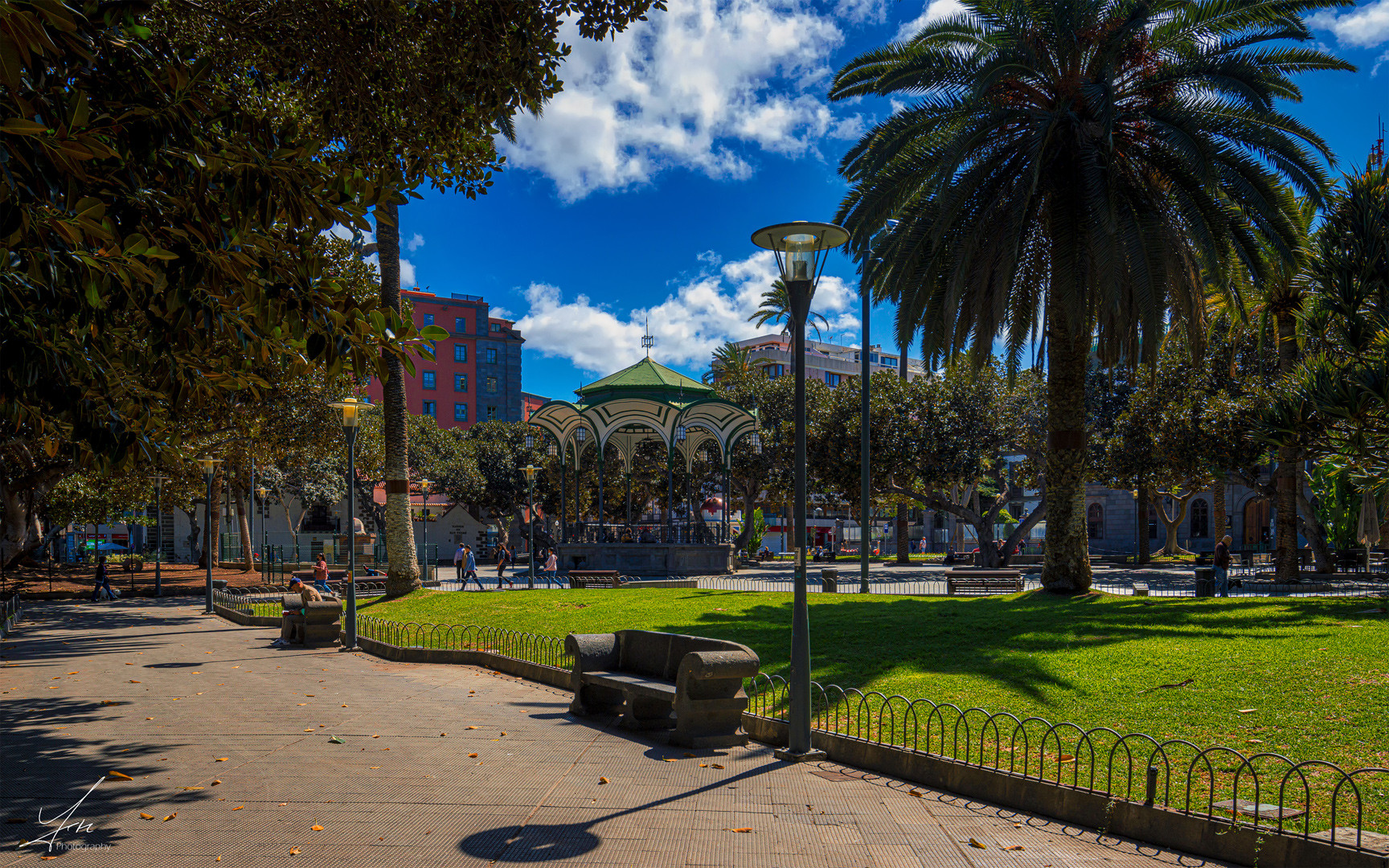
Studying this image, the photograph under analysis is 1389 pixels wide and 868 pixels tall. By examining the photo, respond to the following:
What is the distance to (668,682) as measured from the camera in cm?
853

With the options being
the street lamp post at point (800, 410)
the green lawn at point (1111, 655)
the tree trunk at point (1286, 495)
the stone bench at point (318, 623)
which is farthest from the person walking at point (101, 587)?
the tree trunk at point (1286, 495)

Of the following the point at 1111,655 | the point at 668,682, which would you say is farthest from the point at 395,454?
the point at 1111,655

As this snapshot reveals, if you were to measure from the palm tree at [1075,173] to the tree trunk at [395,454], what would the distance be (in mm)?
9886

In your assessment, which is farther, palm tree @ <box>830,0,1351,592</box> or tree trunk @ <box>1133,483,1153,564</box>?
tree trunk @ <box>1133,483,1153,564</box>

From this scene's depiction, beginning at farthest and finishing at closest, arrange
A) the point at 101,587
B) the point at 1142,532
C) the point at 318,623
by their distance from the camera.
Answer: the point at 1142,532 < the point at 101,587 < the point at 318,623

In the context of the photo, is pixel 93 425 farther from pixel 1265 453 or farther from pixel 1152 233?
pixel 1265 453

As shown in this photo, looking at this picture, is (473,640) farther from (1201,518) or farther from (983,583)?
(1201,518)

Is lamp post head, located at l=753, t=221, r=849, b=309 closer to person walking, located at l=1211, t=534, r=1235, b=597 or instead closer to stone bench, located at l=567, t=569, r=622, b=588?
person walking, located at l=1211, t=534, r=1235, b=597

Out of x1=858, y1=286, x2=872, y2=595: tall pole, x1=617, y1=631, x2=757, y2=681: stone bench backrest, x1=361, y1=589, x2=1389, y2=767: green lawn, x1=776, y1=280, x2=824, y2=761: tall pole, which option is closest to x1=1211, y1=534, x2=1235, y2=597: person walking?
x1=361, y1=589, x2=1389, y2=767: green lawn

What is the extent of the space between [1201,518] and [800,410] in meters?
56.6

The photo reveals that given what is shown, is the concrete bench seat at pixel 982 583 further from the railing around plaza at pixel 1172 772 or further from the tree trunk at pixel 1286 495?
the railing around plaza at pixel 1172 772

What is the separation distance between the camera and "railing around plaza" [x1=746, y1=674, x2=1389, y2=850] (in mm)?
5184

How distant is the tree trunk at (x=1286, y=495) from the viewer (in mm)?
20500

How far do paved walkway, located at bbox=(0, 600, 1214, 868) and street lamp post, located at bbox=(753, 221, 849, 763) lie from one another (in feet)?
1.19
